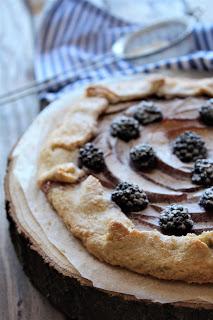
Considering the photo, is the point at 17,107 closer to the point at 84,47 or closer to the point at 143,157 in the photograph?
the point at 84,47

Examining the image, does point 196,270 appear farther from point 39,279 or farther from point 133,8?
point 133,8

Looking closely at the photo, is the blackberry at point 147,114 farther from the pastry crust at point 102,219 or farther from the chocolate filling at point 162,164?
the pastry crust at point 102,219

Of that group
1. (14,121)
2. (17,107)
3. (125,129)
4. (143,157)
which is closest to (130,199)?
(143,157)

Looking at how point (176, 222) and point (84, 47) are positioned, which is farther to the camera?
point (84, 47)

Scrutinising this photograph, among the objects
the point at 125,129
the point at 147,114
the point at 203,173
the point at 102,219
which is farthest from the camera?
the point at 147,114

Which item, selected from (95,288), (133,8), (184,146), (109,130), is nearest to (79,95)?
(109,130)
